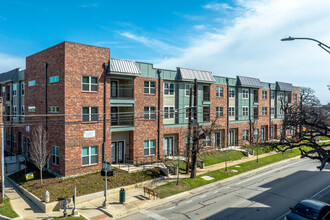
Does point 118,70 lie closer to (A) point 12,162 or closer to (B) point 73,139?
(B) point 73,139

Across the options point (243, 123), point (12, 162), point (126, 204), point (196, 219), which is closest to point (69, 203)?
point (126, 204)

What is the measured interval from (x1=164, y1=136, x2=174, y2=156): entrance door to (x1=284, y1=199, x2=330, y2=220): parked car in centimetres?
1769

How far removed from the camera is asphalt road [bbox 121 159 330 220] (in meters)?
15.7

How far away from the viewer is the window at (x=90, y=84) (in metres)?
22.4

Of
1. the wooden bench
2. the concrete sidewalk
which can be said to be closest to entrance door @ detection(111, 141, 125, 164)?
the concrete sidewalk

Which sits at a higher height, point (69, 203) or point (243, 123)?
point (243, 123)

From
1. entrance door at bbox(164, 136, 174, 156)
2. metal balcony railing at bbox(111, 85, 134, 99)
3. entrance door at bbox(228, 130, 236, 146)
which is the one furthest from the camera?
entrance door at bbox(228, 130, 236, 146)

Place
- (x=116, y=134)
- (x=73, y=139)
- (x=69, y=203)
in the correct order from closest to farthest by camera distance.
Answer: (x=69, y=203), (x=73, y=139), (x=116, y=134)

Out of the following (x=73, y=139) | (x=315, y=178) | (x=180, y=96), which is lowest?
(x=315, y=178)

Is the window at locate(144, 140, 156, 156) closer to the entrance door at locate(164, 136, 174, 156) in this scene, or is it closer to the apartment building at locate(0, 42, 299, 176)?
the apartment building at locate(0, 42, 299, 176)

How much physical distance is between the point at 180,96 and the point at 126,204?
16917 millimetres

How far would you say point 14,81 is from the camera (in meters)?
32.8

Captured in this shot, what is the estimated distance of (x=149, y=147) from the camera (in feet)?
90.4

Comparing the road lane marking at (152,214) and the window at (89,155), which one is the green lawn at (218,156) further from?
the road lane marking at (152,214)
